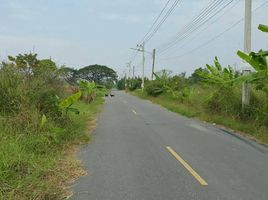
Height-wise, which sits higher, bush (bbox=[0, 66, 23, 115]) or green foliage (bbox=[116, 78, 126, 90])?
bush (bbox=[0, 66, 23, 115])

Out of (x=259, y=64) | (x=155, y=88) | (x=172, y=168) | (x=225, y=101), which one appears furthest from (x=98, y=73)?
(x=172, y=168)

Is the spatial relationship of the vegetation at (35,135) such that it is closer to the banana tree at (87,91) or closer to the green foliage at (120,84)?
the banana tree at (87,91)

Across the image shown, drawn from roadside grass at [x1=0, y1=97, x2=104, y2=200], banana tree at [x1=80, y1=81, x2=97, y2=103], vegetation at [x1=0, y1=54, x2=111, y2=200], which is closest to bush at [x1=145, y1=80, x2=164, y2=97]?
banana tree at [x1=80, y1=81, x2=97, y2=103]

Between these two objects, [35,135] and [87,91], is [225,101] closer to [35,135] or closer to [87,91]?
[35,135]

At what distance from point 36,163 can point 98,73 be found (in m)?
119

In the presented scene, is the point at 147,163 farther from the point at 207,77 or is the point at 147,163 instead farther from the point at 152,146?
the point at 207,77

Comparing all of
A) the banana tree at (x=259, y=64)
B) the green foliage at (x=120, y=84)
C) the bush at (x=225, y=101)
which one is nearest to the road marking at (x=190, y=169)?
the banana tree at (x=259, y=64)

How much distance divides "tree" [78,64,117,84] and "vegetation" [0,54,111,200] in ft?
348

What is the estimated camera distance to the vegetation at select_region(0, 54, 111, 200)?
6621 millimetres

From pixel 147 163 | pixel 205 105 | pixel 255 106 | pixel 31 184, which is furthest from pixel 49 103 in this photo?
pixel 205 105

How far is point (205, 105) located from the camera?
22.2 metres

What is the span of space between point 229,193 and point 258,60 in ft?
27.2

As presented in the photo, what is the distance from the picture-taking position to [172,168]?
8461mm

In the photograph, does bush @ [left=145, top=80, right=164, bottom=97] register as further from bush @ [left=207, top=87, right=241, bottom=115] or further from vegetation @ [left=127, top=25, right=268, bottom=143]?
bush @ [left=207, top=87, right=241, bottom=115]
